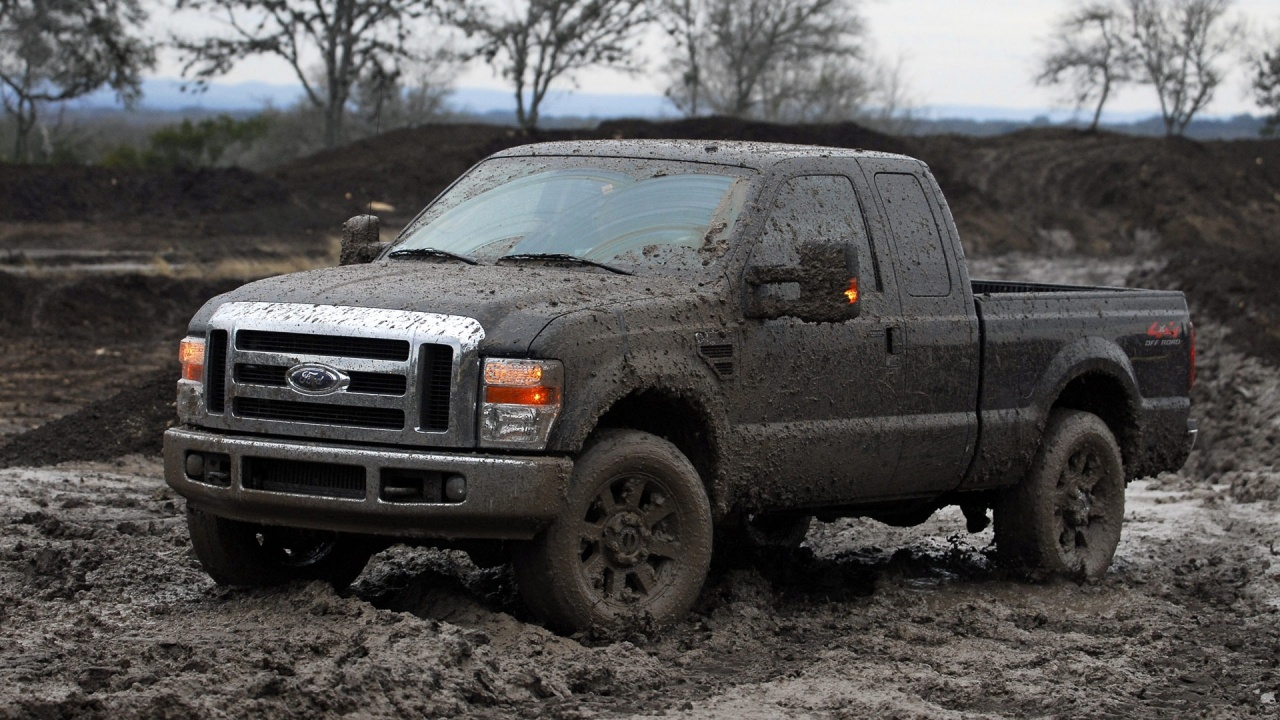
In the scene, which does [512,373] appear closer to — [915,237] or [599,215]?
[599,215]

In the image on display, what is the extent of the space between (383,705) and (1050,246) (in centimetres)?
3256

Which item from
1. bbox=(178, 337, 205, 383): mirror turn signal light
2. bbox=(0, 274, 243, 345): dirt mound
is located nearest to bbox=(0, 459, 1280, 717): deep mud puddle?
Answer: bbox=(178, 337, 205, 383): mirror turn signal light

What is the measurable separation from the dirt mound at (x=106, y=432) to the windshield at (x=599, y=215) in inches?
185

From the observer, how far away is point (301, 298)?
664 cm

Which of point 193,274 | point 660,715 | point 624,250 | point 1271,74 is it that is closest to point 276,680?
point 660,715

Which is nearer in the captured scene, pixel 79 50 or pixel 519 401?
pixel 519 401

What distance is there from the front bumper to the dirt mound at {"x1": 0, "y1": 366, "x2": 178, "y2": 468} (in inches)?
208

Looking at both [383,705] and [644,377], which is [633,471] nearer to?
[644,377]

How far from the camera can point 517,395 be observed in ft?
20.5

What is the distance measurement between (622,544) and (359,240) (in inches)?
89.4

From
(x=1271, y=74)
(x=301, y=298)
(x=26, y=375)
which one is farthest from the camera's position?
(x=1271, y=74)

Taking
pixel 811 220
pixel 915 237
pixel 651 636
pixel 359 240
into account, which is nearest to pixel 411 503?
pixel 651 636

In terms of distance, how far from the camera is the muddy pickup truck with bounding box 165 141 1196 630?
20.7 feet

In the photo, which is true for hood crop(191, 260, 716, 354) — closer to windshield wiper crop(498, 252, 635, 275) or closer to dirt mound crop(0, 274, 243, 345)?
windshield wiper crop(498, 252, 635, 275)
